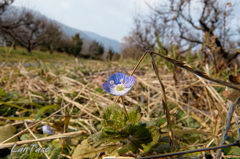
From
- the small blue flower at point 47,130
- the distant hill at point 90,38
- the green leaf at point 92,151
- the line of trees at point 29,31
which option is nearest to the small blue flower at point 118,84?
the green leaf at point 92,151

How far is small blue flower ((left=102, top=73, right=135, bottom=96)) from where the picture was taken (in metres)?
0.31

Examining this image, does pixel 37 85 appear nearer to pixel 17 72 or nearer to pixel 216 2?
pixel 17 72

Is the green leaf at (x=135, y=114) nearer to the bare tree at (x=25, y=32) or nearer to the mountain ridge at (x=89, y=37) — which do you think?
the mountain ridge at (x=89, y=37)

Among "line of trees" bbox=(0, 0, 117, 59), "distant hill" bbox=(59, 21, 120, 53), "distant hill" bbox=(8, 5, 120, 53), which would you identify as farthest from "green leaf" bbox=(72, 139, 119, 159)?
"distant hill" bbox=(59, 21, 120, 53)

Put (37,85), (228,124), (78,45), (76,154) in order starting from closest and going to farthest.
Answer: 1. (228,124)
2. (76,154)
3. (37,85)
4. (78,45)

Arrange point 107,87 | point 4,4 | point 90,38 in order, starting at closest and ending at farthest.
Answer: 1. point 107,87
2. point 4,4
3. point 90,38

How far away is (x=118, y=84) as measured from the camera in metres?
0.37

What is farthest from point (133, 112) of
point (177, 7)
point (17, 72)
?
point (177, 7)

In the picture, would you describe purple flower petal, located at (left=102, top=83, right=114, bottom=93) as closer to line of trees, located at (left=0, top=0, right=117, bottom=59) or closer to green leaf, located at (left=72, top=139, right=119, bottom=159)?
green leaf, located at (left=72, top=139, right=119, bottom=159)

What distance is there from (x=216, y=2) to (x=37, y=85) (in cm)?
983

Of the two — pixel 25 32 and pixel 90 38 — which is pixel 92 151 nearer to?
pixel 25 32

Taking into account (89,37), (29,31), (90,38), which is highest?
(89,37)

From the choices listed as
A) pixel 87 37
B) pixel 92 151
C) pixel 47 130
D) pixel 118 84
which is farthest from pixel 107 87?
pixel 87 37

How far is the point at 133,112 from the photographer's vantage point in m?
0.35
